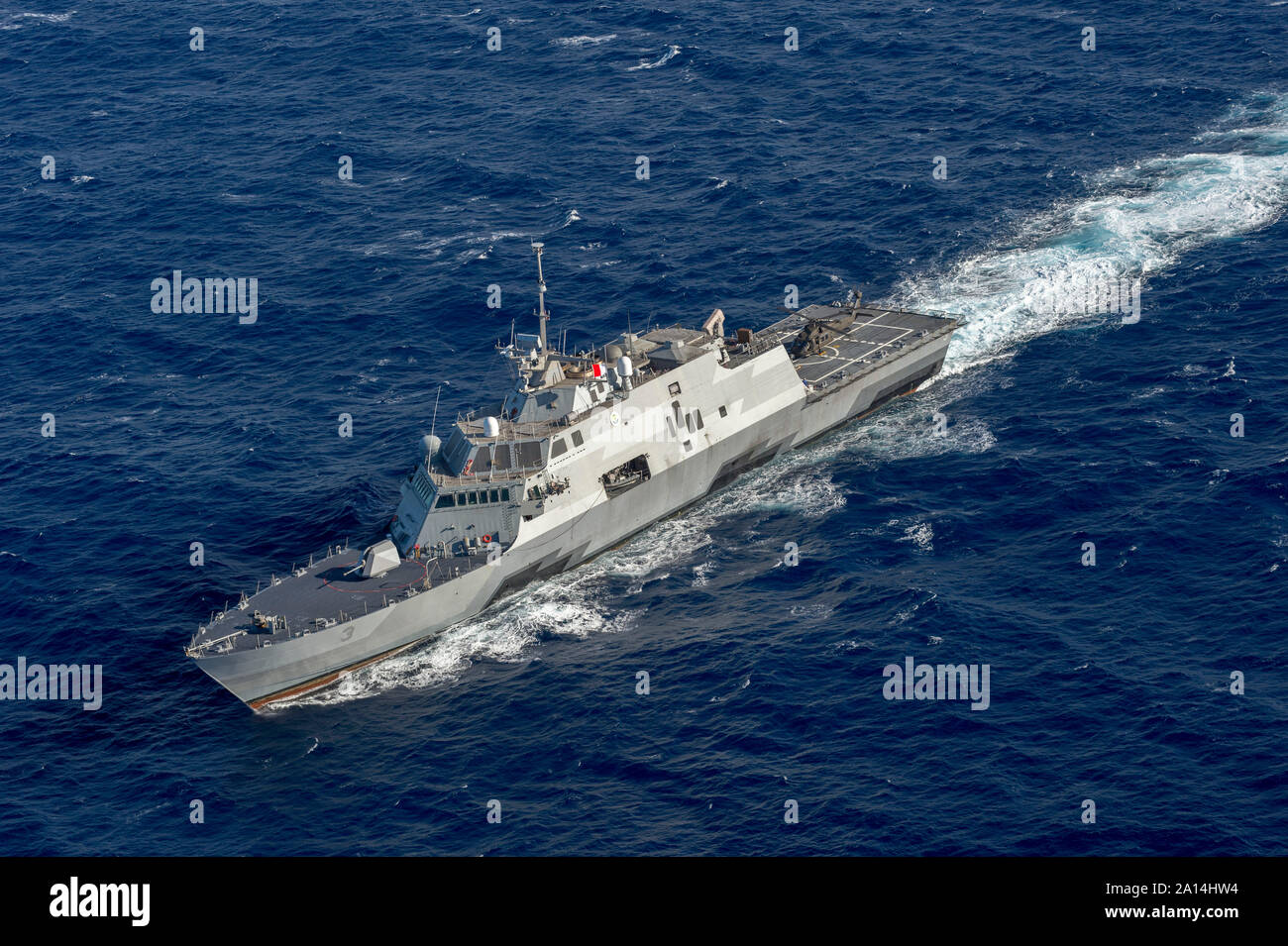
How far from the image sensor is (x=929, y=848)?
6675cm

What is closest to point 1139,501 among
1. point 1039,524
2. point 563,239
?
point 1039,524

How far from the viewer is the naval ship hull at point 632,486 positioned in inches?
3218

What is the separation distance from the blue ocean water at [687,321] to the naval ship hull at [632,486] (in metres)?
1.50

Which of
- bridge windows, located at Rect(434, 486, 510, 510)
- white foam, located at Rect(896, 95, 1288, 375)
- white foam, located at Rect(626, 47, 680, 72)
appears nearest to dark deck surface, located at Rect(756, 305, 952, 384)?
white foam, located at Rect(896, 95, 1288, 375)

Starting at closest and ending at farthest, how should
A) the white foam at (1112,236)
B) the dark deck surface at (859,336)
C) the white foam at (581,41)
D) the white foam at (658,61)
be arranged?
the dark deck surface at (859,336), the white foam at (1112,236), the white foam at (658,61), the white foam at (581,41)

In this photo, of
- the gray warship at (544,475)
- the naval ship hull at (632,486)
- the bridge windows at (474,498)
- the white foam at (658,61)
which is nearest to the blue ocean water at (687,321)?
the white foam at (658,61)

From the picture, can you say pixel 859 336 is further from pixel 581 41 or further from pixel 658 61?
pixel 581 41

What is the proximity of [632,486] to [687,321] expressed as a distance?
1954 centimetres

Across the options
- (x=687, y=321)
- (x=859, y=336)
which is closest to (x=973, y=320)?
(x=859, y=336)

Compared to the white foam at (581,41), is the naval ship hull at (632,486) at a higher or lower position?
lower

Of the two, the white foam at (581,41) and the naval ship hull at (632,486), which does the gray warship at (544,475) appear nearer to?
the naval ship hull at (632,486)

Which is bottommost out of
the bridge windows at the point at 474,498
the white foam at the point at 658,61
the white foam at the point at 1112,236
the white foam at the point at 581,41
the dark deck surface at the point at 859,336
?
the bridge windows at the point at 474,498

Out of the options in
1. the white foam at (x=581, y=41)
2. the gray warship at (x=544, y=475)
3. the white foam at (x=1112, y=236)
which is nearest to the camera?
the gray warship at (x=544, y=475)
